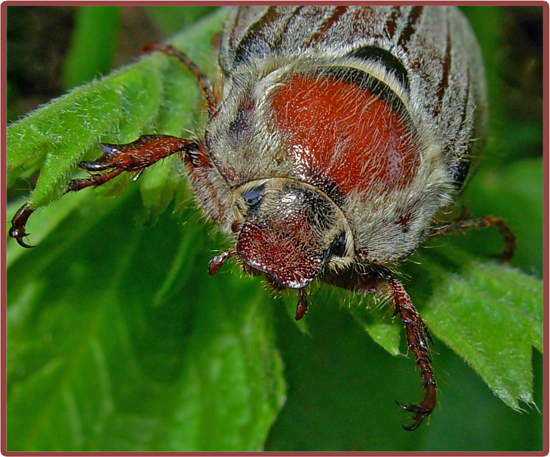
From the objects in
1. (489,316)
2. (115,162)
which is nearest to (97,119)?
(115,162)

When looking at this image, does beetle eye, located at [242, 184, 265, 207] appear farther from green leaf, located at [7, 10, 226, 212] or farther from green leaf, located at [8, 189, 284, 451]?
green leaf, located at [8, 189, 284, 451]

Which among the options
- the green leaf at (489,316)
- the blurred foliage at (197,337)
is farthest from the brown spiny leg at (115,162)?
the green leaf at (489,316)

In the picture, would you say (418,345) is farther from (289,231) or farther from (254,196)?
(254,196)

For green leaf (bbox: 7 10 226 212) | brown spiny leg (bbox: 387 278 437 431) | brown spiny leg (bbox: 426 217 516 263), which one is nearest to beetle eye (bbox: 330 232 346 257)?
brown spiny leg (bbox: 387 278 437 431)

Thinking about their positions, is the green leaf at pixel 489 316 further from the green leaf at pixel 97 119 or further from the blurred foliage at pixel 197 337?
the green leaf at pixel 97 119

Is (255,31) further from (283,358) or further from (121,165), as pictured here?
(283,358)

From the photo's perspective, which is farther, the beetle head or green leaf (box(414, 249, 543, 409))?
green leaf (box(414, 249, 543, 409))
